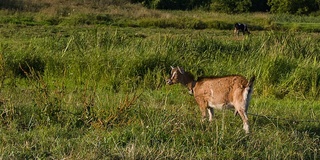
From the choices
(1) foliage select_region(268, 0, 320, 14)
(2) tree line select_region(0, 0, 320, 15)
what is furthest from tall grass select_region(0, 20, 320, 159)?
(1) foliage select_region(268, 0, 320, 14)

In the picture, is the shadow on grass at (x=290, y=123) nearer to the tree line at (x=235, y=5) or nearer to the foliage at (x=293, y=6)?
the tree line at (x=235, y=5)

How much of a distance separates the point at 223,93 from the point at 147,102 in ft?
5.31

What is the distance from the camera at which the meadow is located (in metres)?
5.65

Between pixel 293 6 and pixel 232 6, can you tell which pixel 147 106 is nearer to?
pixel 232 6

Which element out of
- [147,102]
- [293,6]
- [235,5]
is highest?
[147,102]

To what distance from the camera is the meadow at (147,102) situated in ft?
18.5

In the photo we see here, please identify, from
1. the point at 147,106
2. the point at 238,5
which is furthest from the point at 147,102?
the point at 238,5

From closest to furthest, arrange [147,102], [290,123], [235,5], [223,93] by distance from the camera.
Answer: [223,93], [290,123], [147,102], [235,5]

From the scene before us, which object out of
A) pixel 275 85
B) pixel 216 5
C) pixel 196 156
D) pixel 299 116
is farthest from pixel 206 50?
pixel 216 5

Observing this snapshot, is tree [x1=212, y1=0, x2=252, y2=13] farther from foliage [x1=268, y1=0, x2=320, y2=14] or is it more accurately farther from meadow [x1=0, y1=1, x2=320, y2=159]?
meadow [x1=0, y1=1, x2=320, y2=159]

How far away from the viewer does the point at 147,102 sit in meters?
8.21

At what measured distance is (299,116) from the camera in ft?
26.2

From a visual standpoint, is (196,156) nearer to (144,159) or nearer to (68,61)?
(144,159)

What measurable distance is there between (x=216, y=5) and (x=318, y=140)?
167ft
